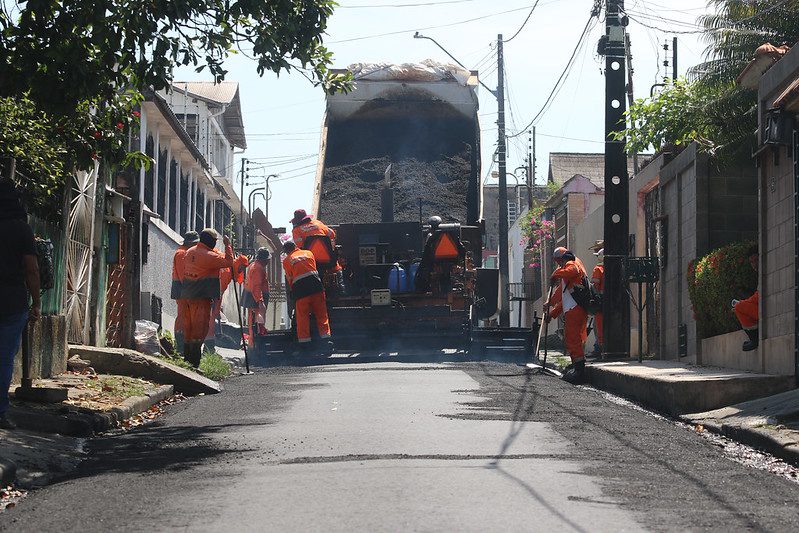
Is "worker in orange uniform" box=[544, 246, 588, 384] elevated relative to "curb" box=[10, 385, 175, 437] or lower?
elevated

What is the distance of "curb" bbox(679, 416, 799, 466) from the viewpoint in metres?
7.87

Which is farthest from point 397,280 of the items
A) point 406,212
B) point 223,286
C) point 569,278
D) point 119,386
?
point 119,386

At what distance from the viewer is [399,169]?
2142 centimetres

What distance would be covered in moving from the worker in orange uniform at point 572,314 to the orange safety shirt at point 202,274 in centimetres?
400

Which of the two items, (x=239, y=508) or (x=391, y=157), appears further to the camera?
(x=391, y=157)

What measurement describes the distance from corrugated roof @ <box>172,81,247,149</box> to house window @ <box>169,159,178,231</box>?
201 inches

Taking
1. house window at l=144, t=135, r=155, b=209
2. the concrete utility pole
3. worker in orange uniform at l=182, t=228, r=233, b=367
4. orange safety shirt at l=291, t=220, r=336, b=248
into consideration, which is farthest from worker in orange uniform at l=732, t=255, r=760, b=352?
house window at l=144, t=135, r=155, b=209

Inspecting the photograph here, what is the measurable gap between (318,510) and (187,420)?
481 cm

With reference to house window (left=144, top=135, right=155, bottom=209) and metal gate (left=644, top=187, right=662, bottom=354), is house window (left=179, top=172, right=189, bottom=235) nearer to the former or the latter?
house window (left=144, top=135, right=155, bottom=209)

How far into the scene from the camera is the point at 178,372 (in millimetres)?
13281

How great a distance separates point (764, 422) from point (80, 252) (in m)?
8.13

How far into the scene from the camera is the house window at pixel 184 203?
3138cm

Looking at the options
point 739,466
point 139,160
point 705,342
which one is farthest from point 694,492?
point 705,342

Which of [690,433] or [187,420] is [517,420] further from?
[187,420]
